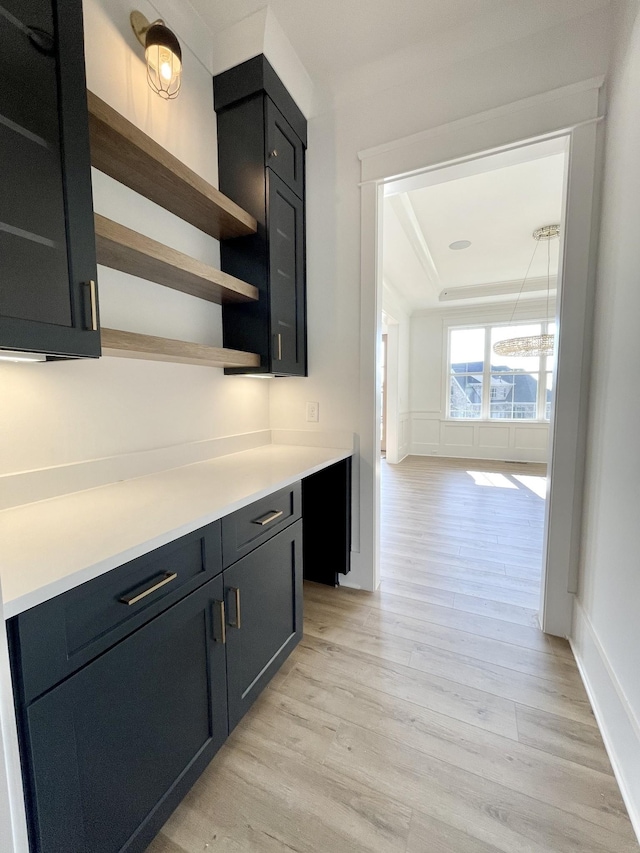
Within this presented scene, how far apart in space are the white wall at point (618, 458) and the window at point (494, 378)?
5.10 metres

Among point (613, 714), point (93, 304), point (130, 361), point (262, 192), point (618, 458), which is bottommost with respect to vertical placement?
point (613, 714)

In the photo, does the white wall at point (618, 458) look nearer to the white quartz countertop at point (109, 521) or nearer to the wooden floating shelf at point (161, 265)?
the white quartz countertop at point (109, 521)

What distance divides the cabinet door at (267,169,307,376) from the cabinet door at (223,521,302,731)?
941 mm

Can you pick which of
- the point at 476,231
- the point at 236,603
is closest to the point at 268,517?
the point at 236,603

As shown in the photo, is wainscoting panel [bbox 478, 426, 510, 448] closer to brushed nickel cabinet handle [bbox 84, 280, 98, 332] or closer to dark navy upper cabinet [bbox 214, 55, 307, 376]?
dark navy upper cabinet [bbox 214, 55, 307, 376]

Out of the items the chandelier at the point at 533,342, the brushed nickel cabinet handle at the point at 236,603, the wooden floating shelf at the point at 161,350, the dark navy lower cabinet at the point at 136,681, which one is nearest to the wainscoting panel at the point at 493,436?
the chandelier at the point at 533,342

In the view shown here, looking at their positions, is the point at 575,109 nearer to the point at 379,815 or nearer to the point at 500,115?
the point at 500,115

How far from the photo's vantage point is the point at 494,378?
6.27 metres

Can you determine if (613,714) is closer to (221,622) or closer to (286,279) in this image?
(221,622)

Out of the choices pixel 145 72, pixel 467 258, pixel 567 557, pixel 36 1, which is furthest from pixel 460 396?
pixel 36 1

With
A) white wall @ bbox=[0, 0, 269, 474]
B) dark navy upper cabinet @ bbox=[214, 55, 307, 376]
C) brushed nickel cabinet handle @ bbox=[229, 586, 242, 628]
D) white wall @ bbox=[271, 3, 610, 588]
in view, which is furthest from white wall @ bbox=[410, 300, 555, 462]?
brushed nickel cabinet handle @ bbox=[229, 586, 242, 628]

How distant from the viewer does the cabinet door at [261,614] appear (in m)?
1.13

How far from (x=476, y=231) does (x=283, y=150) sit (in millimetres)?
2669

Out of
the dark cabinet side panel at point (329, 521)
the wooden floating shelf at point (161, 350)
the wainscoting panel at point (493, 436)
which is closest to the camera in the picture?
the wooden floating shelf at point (161, 350)
